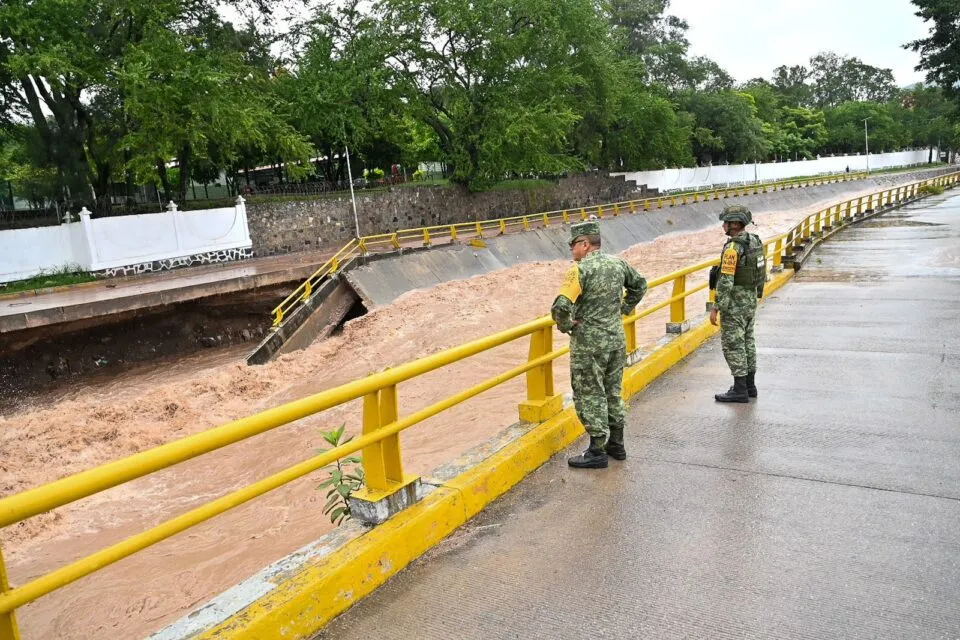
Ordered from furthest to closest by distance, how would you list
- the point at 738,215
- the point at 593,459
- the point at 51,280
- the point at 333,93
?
the point at 333,93 → the point at 51,280 → the point at 738,215 → the point at 593,459

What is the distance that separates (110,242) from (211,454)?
12.4m

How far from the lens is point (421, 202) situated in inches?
1323

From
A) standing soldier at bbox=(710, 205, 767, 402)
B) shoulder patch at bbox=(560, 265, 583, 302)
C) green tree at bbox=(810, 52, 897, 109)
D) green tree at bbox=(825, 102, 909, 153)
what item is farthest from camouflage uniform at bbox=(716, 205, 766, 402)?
green tree at bbox=(810, 52, 897, 109)

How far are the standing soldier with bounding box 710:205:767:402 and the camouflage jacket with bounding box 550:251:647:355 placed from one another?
1.78 meters

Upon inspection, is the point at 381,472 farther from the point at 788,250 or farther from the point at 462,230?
the point at 462,230

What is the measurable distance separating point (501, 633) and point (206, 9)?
93.6 feet

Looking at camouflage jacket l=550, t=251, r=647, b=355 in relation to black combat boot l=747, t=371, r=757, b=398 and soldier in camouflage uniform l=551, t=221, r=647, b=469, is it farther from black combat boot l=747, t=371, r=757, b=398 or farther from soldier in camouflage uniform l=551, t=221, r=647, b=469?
black combat boot l=747, t=371, r=757, b=398

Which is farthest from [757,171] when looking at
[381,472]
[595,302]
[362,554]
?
[362,554]

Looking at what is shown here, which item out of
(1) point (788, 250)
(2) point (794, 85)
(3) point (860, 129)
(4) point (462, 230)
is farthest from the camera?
(2) point (794, 85)

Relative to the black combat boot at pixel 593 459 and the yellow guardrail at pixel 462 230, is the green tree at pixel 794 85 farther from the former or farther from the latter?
the black combat boot at pixel 593 459

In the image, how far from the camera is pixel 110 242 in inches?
776

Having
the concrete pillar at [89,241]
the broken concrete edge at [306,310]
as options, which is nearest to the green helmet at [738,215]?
the broken concrete edge at [306,310]

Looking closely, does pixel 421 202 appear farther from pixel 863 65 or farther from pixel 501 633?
pixel 863 65

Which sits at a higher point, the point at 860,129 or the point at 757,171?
the point at 860,129
